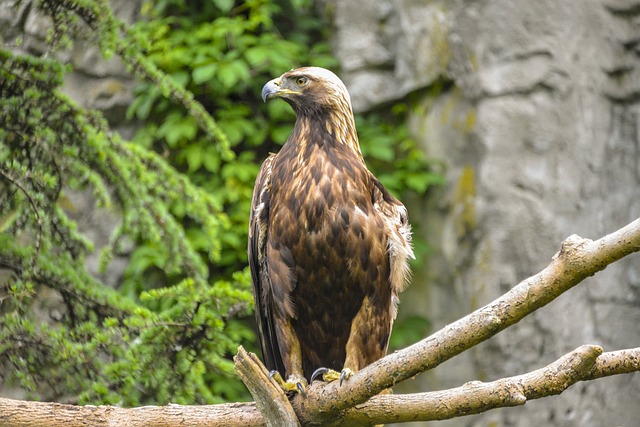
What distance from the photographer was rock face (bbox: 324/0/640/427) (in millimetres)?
5590

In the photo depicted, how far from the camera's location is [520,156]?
5629mm

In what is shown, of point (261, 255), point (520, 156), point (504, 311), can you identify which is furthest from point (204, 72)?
point (504, 311)

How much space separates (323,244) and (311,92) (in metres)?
0.69

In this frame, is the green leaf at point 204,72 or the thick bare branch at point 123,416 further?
the green leaf at point 204,72

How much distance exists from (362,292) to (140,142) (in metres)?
3.07

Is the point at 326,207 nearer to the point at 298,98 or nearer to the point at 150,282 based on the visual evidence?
the point at 298,98

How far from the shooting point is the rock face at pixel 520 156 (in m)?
5.59

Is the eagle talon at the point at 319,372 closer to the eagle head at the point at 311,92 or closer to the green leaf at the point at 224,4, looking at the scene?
the eagle head at the point at 311,92

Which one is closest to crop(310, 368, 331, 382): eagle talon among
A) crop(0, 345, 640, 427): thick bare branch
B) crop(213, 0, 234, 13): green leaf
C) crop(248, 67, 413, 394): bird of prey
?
crop(248, 67, 413, 394): bird of prey

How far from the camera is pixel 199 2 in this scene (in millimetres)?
6258

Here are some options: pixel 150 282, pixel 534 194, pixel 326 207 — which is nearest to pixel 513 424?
pixel 534 194

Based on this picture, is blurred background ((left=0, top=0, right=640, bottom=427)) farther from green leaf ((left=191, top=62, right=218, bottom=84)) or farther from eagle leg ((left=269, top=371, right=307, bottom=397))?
eagle leg ((left=269, top=371, right=307, bottom=397))

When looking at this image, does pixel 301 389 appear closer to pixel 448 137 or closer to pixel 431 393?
pixel 431 393

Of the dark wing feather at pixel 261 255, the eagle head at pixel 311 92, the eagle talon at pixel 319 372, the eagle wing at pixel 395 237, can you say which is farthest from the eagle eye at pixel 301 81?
the eagle talon at pixel 319 372
